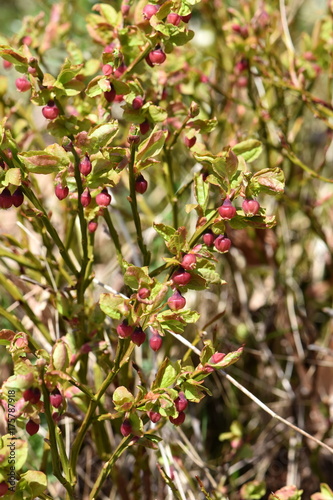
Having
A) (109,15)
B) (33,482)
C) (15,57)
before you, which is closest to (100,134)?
(15,57)

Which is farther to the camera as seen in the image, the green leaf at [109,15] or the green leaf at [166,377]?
the green leaf at [109,15]

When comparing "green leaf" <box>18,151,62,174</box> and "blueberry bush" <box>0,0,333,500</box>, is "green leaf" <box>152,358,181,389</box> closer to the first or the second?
"blueberry bush" <box>0,0,333,500</box>

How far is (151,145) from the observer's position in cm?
81

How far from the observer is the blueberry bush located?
78 centimetres

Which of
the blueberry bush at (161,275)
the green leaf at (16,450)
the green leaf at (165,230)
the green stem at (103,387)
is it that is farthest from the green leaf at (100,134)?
the green leaf at (16,450)

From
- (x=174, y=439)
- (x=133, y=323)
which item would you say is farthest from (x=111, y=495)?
(x=133, y=323)

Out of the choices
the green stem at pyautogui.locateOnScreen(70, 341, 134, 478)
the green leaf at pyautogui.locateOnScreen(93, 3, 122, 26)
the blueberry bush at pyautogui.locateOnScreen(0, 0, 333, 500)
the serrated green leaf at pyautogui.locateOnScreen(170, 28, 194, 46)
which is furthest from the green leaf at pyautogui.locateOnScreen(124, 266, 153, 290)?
the green leaf at pyautogui.locateOnScreen(93, 3, 122, 26)

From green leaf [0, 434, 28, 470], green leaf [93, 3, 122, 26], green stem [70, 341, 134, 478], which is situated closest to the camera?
green leaf [0, 434, 28, 470]

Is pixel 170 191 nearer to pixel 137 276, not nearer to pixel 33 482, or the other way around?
pixel 137 276

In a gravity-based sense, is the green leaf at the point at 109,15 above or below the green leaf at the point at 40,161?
above

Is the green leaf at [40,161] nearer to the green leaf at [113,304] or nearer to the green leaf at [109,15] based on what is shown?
the green leaf at [113,304]

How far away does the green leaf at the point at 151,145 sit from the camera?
801mm

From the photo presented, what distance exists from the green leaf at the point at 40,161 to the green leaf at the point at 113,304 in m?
0.17

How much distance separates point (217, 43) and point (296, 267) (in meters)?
0.65
